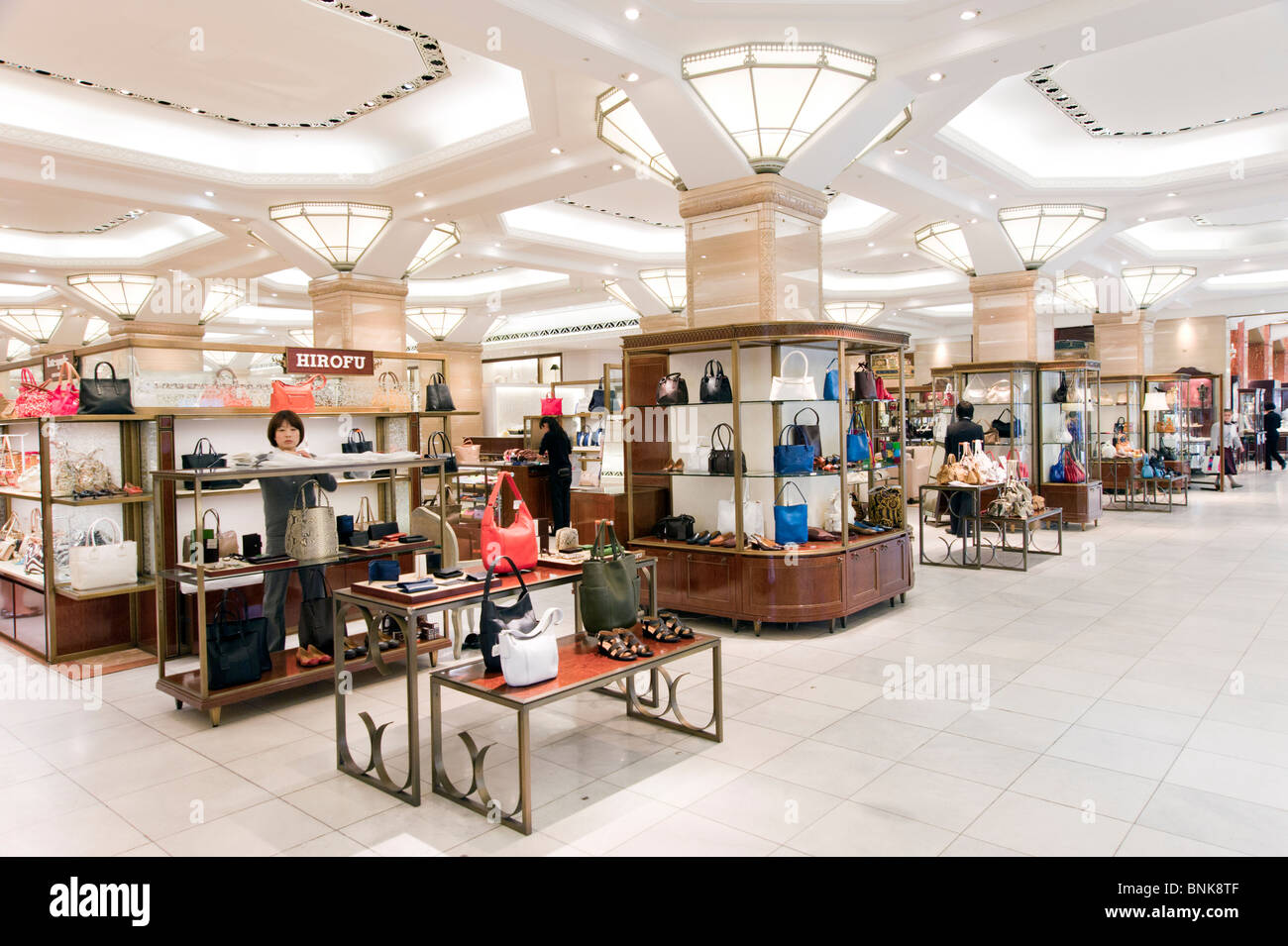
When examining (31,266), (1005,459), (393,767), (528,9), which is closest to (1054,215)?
(1005,459)

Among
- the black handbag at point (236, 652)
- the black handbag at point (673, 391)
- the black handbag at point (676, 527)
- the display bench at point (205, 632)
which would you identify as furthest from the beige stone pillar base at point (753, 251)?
the black handbag at point (236, 652)

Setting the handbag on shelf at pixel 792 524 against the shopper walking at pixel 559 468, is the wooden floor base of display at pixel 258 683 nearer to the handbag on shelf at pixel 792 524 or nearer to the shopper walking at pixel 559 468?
the handbag on shelf at pixel 792 524

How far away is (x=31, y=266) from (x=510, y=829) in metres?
14.3

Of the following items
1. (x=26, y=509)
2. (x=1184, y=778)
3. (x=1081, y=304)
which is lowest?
(x=1184, y=778)

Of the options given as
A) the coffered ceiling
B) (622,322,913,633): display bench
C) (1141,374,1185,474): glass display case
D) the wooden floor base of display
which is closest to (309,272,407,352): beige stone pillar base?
the coffered ceiling

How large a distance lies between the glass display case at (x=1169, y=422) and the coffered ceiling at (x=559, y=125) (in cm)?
314

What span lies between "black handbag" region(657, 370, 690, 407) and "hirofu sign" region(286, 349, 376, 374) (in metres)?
2.52

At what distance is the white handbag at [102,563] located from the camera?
579cm

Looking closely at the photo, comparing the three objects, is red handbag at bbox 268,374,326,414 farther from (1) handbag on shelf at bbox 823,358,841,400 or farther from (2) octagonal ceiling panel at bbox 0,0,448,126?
(1) handbag on shelf at bbox 823,358,841,400

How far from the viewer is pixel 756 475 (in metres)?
6.71

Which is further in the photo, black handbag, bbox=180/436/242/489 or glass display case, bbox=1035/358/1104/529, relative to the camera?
glass display case, bbox=1035/358/1104/529

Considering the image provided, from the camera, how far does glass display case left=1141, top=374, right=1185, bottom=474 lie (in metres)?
15.6

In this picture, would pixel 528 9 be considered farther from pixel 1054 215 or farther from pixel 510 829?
pixel 1054 215
